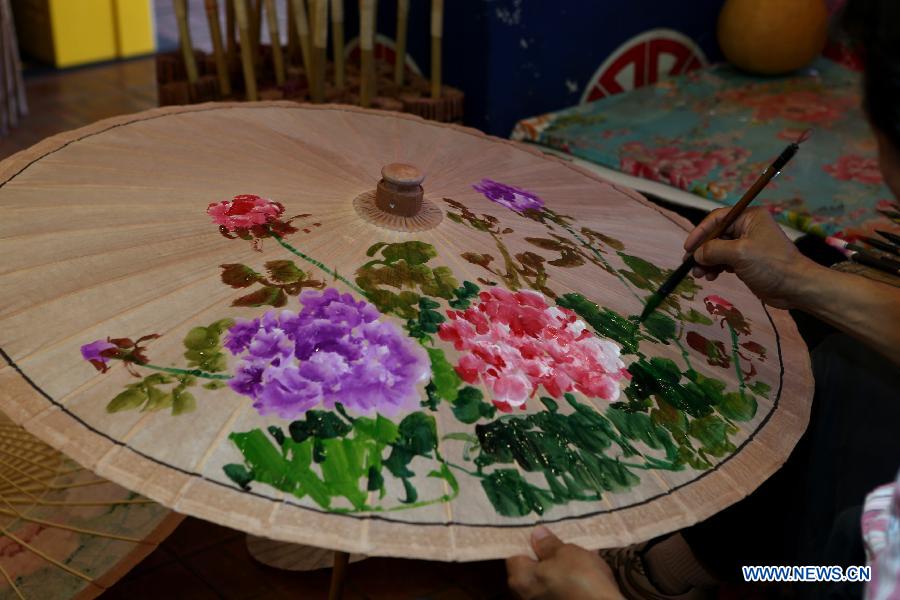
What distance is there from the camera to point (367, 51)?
8.66 feet

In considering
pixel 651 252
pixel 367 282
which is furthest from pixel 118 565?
pixel 651 252

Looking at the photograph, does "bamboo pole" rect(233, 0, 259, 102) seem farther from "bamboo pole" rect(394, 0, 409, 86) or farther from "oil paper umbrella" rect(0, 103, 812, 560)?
"oil paper umbrella" rect(0, 103, 812, 560)

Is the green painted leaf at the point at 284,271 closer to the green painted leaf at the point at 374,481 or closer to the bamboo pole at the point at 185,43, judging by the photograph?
the green painted leaf at the point at 374,481

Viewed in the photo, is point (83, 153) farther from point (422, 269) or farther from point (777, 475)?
point (777, 475)

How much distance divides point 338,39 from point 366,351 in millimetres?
1852

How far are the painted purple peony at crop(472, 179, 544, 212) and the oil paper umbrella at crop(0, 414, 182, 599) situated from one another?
2.37ft

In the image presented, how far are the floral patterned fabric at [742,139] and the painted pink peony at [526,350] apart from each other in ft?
4.78

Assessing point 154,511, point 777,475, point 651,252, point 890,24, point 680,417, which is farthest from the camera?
point 777,475

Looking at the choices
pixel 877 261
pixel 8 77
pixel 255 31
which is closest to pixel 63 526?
pixel 877 261

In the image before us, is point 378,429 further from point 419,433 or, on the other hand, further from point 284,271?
point 284,271

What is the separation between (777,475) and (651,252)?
504 millimetres

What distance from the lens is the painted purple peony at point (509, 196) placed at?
5.02 ft

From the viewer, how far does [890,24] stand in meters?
0.90

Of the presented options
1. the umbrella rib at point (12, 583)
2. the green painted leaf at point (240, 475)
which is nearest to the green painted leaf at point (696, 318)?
the green painted leaf at point (240, 475)
